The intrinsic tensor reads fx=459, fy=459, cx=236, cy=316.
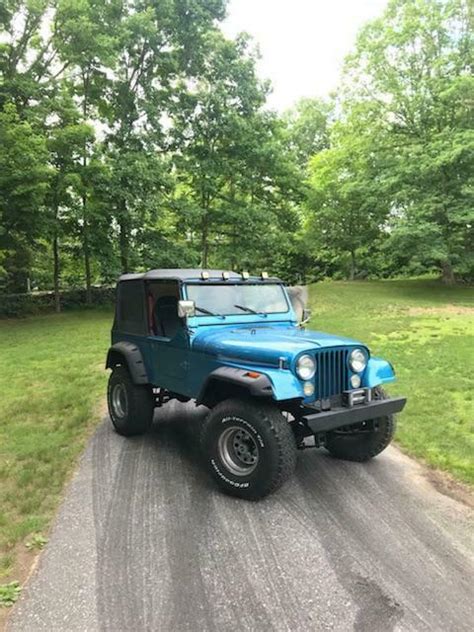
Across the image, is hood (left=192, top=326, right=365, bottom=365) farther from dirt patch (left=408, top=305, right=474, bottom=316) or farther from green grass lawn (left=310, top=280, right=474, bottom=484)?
dirt patch (left=408, top=305, right=474, bottom=316)

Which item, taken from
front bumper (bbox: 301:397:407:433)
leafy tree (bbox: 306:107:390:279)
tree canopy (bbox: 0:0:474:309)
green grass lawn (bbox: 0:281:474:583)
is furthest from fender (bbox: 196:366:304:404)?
leafy tree (bbox: 306:107:390:279)

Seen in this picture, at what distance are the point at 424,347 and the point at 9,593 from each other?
30.3 ft

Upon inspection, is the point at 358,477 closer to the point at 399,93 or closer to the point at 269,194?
the point at 269,194

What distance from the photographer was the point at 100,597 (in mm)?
2711

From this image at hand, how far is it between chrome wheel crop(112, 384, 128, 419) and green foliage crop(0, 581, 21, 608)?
8.40ft

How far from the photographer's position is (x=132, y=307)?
17.9 feet

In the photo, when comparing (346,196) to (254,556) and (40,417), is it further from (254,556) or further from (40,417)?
(254,556)

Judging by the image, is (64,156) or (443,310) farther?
(64,156)

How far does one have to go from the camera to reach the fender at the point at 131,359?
16.6 feet

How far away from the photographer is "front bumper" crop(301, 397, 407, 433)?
3574 mm

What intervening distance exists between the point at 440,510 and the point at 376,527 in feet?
2.17

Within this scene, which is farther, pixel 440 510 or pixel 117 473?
pixel 117 473

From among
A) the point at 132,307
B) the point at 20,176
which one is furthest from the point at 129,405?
the point at 20,176

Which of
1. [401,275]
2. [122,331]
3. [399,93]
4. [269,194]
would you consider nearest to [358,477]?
[122,331]
